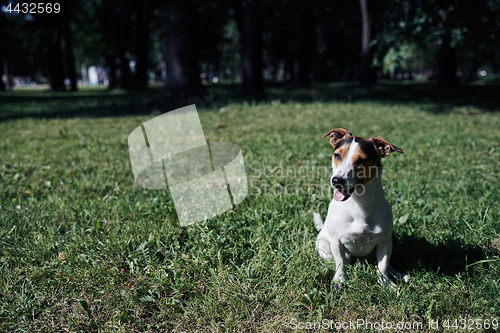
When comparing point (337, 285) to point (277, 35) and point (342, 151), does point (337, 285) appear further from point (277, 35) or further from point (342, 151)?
point (277, 35)

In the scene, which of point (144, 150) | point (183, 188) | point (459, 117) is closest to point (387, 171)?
point (183, 188)

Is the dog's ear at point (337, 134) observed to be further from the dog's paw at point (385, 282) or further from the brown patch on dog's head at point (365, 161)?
the dog's paw at point (385, 282)

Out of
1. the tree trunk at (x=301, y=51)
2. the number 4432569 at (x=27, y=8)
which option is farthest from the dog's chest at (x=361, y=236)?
the tree trunk at (x=301, y=51)

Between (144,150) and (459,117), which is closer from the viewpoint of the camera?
(144,150)

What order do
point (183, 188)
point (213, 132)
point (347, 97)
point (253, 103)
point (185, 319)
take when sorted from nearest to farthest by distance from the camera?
point (185, 319), point (183, 188), point (213, 132), point (253, 103), point (347, 97)

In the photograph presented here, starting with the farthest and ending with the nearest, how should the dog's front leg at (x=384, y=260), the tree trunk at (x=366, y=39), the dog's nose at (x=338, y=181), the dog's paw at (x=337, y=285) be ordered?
the tree trunk at (x=366, y=39)
the dog's paw at (x=337, y=285)
the dog's front leg at (x=384, y=260)
the dog's nose at (x=338, y=181)

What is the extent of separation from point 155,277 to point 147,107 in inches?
392

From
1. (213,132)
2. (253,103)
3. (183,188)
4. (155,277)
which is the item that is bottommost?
(155,277)

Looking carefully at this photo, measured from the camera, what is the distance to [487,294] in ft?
7.63

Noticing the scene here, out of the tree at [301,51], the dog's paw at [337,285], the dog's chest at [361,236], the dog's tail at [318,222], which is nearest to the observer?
the dog's chest at [361,236]

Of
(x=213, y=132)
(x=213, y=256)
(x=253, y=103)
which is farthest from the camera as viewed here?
(x=253, y=103)

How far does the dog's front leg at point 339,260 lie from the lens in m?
2.43

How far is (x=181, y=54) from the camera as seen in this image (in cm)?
1155

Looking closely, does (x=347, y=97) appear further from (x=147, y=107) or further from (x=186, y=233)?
(x=186, y=233)
